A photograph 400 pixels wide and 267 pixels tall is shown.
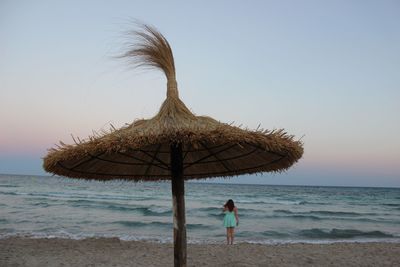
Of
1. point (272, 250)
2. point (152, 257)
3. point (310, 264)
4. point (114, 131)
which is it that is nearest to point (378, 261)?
point (310, 264)

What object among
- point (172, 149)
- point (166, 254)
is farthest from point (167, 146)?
point (166, 254)

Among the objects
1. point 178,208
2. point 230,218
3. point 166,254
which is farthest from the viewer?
point 230,218

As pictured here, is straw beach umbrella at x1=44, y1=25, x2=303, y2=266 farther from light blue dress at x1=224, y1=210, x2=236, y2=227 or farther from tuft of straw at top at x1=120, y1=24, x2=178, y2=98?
light blue dress at x1=224, y1=210, x2=236, y2=227

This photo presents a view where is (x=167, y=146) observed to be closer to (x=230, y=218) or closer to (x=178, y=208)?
(x=178, y=208)

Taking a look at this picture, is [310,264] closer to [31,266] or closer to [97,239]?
[31,266]

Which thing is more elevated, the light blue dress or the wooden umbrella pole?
the wooden umbrella pole

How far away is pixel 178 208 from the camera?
3.87 metres

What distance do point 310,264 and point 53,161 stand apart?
680 centimetres

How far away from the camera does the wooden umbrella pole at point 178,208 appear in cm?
387

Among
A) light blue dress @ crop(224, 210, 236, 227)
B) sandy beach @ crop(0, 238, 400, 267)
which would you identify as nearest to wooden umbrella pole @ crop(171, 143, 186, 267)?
sandy beach @ crop(0, 238, 400, 267)

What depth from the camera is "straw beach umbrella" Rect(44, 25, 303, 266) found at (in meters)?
3.20

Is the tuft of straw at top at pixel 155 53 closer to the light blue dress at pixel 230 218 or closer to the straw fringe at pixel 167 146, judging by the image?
the straw fringe at pixel 167 146

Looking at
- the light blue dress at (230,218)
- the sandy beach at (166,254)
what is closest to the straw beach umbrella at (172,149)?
the sandy beach at (166,254)

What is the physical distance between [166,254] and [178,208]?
637 cm
